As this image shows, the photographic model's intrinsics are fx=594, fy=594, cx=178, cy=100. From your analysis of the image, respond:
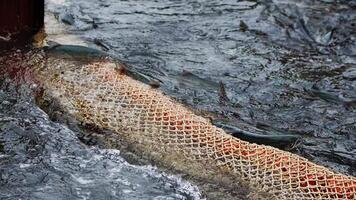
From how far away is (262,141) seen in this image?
221 inches

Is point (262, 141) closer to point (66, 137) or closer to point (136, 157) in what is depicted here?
point (136, 157)

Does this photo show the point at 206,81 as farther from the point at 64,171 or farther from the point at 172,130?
the point at 64,171

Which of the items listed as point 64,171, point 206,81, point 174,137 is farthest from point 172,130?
point 206,81

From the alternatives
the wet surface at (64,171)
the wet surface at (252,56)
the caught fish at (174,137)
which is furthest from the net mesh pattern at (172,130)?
the wet surface at (252,56)

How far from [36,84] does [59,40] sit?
1683 mm

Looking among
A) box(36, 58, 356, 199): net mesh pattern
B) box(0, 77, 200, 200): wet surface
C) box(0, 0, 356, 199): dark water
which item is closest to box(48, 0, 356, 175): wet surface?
box(0, 0, 356, 199): dark water

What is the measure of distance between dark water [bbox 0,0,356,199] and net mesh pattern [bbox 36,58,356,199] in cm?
29

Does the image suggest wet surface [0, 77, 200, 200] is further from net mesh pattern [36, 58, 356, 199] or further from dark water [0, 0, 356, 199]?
net mesh pattern [36, 58, 356, 199]

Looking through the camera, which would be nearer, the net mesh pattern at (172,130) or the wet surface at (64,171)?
the net mesh pattern at (172,130)

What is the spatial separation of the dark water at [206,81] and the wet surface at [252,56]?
0.01m

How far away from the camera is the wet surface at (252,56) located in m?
6.27

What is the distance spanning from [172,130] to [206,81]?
206cm

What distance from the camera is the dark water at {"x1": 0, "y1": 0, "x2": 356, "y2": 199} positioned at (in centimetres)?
486

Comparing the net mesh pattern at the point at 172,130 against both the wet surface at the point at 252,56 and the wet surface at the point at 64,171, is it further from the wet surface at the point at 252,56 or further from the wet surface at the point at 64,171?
the wet surface at the point at 252,56
